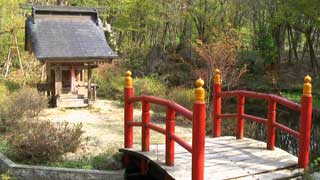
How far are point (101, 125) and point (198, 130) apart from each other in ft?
23.6

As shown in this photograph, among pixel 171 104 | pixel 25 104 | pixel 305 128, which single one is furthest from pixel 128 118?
pixel 25 104

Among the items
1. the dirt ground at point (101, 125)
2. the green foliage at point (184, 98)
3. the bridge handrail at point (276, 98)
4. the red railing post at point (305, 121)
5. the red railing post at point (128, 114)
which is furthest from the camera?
the green foliage at point (184, 98)

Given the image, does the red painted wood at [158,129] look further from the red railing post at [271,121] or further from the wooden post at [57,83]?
the wooden post at [57,83]

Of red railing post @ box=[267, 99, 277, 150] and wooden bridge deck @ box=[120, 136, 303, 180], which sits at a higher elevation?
red railing post @ box=[267, 99, 277, 150]

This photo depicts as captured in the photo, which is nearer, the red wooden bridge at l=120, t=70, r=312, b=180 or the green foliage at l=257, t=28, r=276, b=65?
the red wooden bridge at l=120, t=70, r=312, b=180

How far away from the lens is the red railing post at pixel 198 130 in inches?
205

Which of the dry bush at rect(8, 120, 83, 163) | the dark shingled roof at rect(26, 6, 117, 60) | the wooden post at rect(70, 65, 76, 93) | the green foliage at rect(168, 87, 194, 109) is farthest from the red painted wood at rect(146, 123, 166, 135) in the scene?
the wooden post at rect(70, 65, 76, 93)

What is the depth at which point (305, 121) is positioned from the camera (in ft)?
19.5

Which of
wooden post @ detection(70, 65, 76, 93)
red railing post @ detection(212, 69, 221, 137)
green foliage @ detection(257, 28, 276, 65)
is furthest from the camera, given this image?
green foliage @ detection(257, 28, 276, 65)

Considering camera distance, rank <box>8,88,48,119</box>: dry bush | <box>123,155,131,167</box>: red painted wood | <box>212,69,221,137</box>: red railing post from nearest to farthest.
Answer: <box>123,155,131,167</box>: red painted wood < <box>212,69,221,137</box>: red railing post < <box>8,88,48,119</box>: dry bush

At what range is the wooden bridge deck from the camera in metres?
5.70

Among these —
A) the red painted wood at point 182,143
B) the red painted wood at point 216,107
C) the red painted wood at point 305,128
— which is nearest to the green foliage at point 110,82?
the red painted wood at point 216,107

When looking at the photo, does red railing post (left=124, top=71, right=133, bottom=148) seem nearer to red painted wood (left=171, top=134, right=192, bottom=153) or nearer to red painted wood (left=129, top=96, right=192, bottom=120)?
red painted wood (left=129, top=96, right=192, bottom=120)

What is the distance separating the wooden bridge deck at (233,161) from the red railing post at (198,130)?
0.97 ft
